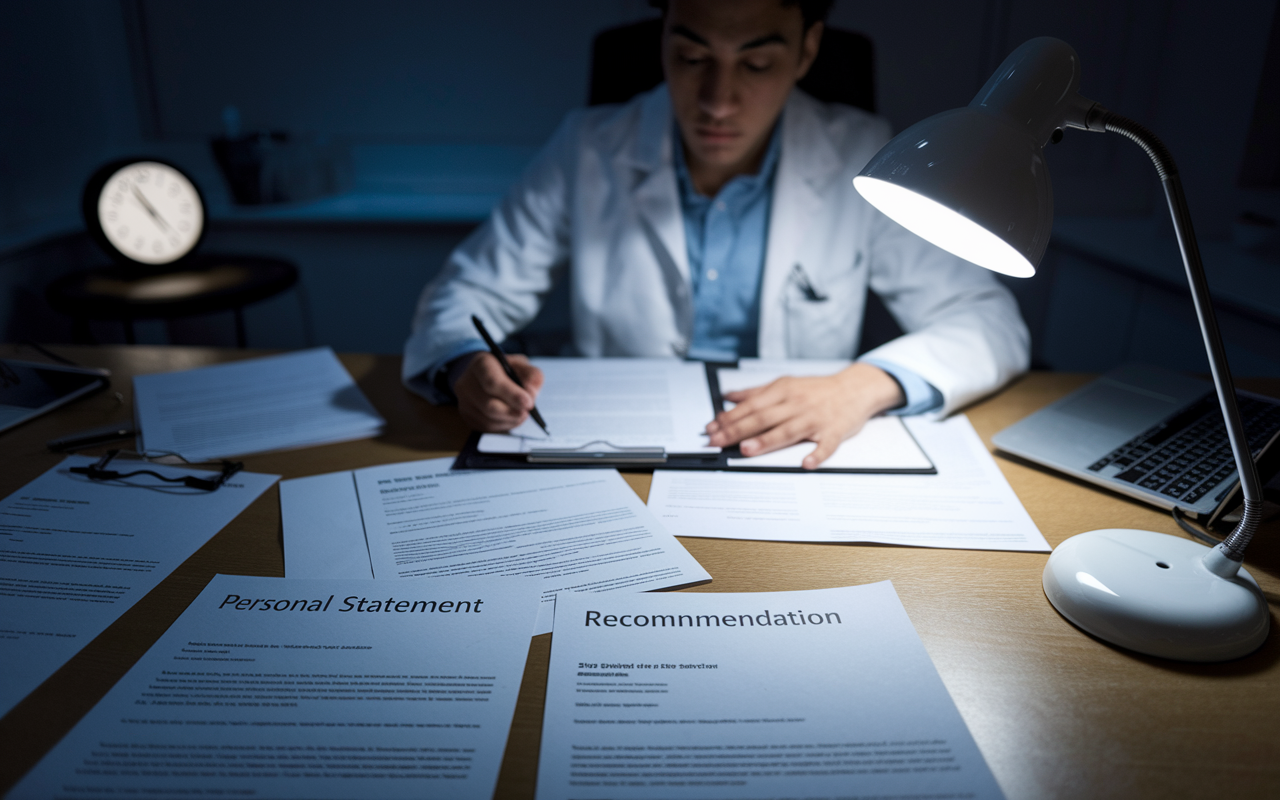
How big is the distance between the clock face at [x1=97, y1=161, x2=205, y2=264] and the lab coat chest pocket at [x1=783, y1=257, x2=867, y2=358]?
Answer: 1.41 metres

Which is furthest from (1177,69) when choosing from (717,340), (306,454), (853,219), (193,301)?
(193,301)

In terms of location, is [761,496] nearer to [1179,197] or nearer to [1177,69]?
[1179,197]

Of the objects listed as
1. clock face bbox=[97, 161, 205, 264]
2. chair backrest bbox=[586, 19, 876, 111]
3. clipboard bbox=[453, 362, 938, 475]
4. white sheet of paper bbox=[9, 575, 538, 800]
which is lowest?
white sheet of paper bbox=[9, 575, 538, 800]

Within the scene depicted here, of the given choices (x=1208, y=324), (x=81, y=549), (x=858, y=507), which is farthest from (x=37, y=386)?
(x=1208, y=324)

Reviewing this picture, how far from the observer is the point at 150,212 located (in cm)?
178

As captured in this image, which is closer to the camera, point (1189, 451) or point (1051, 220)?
point (1051, 220)

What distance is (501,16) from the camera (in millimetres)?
2205

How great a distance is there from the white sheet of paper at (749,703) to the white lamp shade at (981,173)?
30cm

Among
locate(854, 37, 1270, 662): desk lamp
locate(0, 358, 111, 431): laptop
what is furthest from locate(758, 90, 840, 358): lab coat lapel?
locate(0, 358, 111, 431): laptop

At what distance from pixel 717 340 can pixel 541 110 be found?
1.17 meters

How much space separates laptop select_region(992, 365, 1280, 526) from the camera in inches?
30.0

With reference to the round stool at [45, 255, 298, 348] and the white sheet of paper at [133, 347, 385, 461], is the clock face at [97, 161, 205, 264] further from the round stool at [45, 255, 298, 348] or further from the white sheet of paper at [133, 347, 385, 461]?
the white sheet of paper at [133, 347, 385, 461]

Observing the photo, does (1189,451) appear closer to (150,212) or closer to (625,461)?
(625,461)

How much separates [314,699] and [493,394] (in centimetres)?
47
